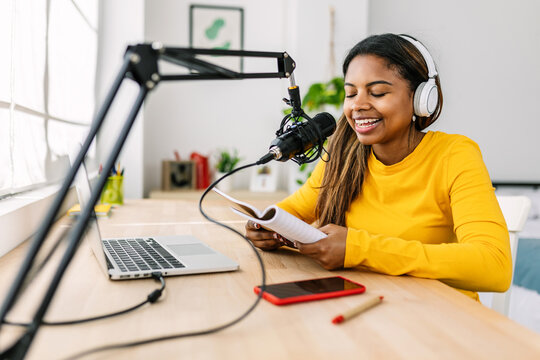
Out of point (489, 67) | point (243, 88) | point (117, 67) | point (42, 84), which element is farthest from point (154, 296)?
point (489, 67)

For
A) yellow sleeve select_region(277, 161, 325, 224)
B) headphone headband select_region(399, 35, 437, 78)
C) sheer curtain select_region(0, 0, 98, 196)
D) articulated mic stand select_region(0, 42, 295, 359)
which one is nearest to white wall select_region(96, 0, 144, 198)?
sheer curtain select_region(0, 0, 98, 196)

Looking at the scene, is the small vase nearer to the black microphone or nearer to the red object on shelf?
the red object on shelf

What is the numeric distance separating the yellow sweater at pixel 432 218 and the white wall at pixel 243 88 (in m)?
2.09

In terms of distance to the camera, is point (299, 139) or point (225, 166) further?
point (225, 166)

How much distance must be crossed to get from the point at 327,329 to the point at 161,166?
297cm

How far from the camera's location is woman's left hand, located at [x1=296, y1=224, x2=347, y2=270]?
986 millimetres

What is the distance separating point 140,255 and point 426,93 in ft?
2.68

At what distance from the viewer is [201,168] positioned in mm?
3389

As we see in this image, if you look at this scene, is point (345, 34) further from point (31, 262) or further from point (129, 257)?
point (31, 262)

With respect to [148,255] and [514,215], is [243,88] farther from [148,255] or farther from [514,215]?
[148,255]

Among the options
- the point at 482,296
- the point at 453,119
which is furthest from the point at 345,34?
the point at 482,296

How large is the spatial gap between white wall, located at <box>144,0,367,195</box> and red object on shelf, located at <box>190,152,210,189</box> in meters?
0.16

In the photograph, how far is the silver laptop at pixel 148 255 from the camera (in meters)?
0.92

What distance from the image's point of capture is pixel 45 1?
1945 millimetres
